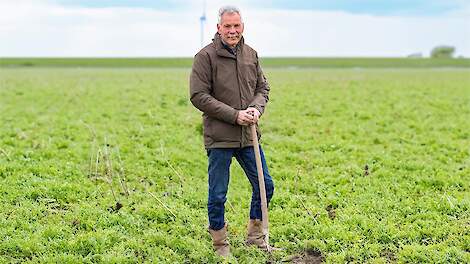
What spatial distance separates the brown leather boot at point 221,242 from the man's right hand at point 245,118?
1.59 meters

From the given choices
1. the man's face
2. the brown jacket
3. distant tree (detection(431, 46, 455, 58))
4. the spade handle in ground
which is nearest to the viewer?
the man's face

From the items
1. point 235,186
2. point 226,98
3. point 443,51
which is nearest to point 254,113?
point 226,98

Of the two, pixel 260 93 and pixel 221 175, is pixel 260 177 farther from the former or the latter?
pixel 260 93

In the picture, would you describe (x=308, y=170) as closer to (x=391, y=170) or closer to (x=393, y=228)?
A: (x=391, y=170)

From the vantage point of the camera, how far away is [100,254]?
7805 mm

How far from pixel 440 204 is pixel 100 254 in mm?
5688

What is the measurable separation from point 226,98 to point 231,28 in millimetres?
875

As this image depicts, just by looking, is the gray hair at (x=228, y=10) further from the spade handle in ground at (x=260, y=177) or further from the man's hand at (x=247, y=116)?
the spade handle in ground at (x=260, y=177)

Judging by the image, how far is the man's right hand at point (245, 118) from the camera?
23.1ft

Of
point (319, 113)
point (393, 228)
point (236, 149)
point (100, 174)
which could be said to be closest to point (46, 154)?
point (100, 174)

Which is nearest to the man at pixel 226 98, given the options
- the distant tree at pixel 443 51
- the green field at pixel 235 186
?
the green field at pixel 235 186

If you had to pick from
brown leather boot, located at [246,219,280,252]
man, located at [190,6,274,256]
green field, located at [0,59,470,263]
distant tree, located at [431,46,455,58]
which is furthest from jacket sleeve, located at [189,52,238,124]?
distant tree, located at [431,46,455,58]

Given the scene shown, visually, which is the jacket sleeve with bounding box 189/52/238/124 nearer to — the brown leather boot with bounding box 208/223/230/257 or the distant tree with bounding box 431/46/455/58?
the brown leather boot with bounding box 208/223/230/257

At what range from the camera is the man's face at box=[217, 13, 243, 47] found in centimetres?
695
